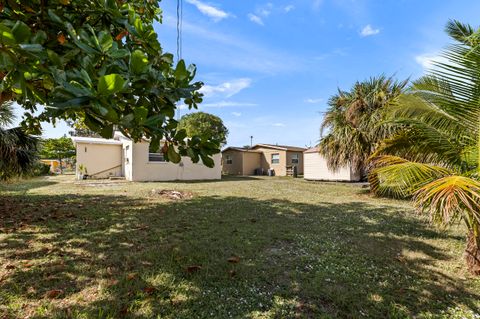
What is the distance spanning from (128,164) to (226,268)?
1503 cm

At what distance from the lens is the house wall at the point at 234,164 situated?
2662 cm

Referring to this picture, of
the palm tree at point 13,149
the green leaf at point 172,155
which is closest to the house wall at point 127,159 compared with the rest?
the palm tree at point 13,149

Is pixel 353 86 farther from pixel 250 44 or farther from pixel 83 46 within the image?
pixel 83 46

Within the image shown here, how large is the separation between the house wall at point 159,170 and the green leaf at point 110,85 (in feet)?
44.2

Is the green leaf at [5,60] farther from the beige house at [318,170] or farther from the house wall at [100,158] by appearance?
the beige house at [318,170]

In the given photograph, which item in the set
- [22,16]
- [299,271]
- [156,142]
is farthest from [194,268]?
[22,16]

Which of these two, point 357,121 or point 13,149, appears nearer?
point 13,149

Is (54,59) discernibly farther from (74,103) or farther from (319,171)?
(319,171)

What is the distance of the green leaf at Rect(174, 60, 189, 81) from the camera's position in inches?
76.2

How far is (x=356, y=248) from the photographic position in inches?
165

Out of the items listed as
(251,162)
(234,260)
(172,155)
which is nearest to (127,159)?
(251,162)

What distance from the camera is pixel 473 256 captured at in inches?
140

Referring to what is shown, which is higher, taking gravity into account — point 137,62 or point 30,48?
point 137,62

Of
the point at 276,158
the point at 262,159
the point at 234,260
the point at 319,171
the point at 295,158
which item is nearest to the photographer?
the point at 234,260
